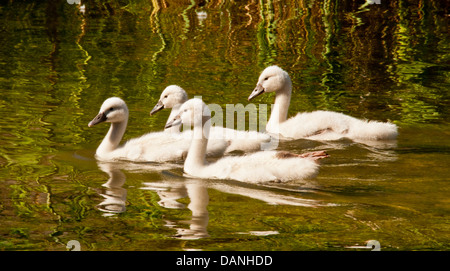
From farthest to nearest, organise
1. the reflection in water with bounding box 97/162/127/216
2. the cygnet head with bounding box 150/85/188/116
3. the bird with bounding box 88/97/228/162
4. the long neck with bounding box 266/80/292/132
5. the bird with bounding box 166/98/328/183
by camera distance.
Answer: the long neck with bounding box 266/80/292/132, the cygnet head with bounding box 150/85/188/116, the bird with bounding box 88/97/228/162, the bird with bounding box 166/98/328/183, the reflection in water with bounding box 97/162/127/216

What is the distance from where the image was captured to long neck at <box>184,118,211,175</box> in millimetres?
7535

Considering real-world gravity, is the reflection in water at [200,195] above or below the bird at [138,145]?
below

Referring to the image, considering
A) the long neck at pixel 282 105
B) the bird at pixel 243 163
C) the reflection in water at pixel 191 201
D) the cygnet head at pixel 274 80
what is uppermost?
the cygnet head at pixel 274 80

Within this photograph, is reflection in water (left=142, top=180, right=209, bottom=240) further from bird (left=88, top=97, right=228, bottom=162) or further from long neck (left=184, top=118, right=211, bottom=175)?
bird (left=88, top=97, right=228, bottom=162)

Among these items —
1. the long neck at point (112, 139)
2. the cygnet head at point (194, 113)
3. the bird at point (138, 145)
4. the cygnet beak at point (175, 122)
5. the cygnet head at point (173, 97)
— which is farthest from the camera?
the cygnet head at point (173, 97)

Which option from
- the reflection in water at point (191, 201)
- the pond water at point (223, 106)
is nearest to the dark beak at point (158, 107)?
the pond water at point (223, 106)

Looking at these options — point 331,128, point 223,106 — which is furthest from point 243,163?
point 223,106

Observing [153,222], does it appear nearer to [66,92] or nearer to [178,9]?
[66,92]

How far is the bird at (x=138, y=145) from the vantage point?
807cm

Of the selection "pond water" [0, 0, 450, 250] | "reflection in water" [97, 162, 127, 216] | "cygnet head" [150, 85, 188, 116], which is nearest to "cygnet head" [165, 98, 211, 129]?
"pond water" [0, 0, 450, 250]

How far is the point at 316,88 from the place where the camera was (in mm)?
10859

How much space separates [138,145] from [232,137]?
934mm

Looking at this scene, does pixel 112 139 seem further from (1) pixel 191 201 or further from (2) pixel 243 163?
(1) pixel 191 201

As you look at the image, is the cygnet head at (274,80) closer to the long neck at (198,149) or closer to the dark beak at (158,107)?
the dark beak at (158,107)
